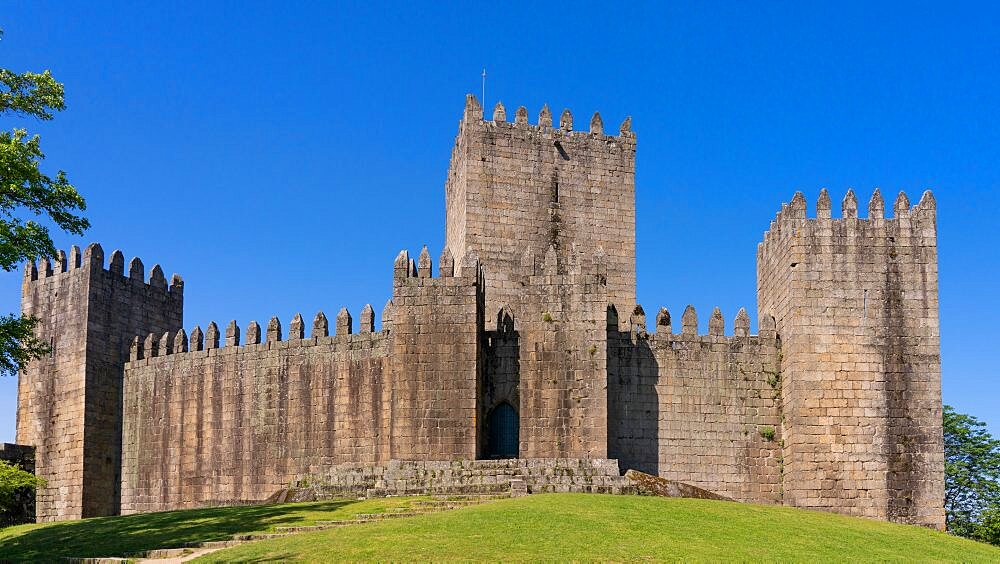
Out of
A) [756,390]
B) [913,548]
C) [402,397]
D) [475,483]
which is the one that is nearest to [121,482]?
[402,397]

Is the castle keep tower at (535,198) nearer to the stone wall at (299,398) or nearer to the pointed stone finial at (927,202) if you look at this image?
the stone wall at (299,398)

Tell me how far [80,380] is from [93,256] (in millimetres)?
4006

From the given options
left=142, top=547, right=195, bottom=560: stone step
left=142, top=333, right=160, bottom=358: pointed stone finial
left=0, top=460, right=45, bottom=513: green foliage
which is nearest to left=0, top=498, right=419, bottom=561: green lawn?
left=142, top=547, right=195, bottom=560: stone step

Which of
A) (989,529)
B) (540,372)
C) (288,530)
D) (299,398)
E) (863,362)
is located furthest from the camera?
(989,529)

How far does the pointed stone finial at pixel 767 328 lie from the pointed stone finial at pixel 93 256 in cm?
2108

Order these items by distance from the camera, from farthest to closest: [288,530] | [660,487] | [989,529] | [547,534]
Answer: [989,529] < [660,487] < [288,530] < [547,534]

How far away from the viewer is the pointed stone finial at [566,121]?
39.9 m

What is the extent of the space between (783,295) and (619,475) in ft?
27.1

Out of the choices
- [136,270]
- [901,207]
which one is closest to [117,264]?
[136,270]

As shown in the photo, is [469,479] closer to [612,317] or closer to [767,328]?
[612,317]

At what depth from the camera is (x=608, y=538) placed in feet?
71.2

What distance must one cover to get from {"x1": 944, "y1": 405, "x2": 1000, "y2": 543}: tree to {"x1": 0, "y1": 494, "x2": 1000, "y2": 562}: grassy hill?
68.8 feet

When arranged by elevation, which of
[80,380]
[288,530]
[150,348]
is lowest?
[288,530]

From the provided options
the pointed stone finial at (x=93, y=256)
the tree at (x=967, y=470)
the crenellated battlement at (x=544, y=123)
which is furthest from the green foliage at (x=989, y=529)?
the pointed stone finial at (x=93, y=256)
